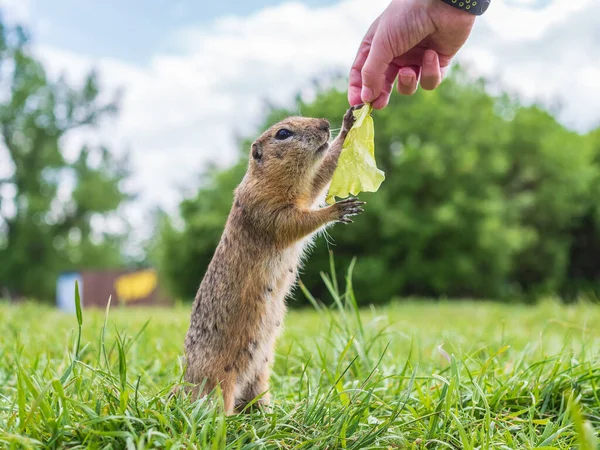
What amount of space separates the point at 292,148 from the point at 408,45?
764mm

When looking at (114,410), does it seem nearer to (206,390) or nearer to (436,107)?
(206,390)

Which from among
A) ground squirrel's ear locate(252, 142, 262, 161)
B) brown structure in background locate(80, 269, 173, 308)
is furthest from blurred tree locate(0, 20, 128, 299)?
ground squirrel's ear locate(252, 142, 262, 161)

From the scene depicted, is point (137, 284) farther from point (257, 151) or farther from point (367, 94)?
point (367, 94)

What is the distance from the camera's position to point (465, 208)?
55.2 ft

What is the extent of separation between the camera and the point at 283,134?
3041 millimetres

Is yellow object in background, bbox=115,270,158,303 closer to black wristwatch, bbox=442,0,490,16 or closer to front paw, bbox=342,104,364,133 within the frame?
front paw, bbox=342,104,364,133

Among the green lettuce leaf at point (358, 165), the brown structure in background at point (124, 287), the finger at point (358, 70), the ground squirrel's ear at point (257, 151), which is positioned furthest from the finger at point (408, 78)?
the brown structure in background at point (124, 287)

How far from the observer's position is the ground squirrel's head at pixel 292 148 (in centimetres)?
295

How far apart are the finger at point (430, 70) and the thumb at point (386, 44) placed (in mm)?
258

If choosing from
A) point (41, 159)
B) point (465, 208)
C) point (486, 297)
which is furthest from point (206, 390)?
point (41, 159)

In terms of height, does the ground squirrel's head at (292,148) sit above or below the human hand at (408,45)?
below

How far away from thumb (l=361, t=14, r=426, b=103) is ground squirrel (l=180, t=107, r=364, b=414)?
1.03ft

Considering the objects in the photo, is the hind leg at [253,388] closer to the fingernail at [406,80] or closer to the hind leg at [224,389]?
the hind leg at [224,389]

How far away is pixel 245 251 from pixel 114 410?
0.97m
